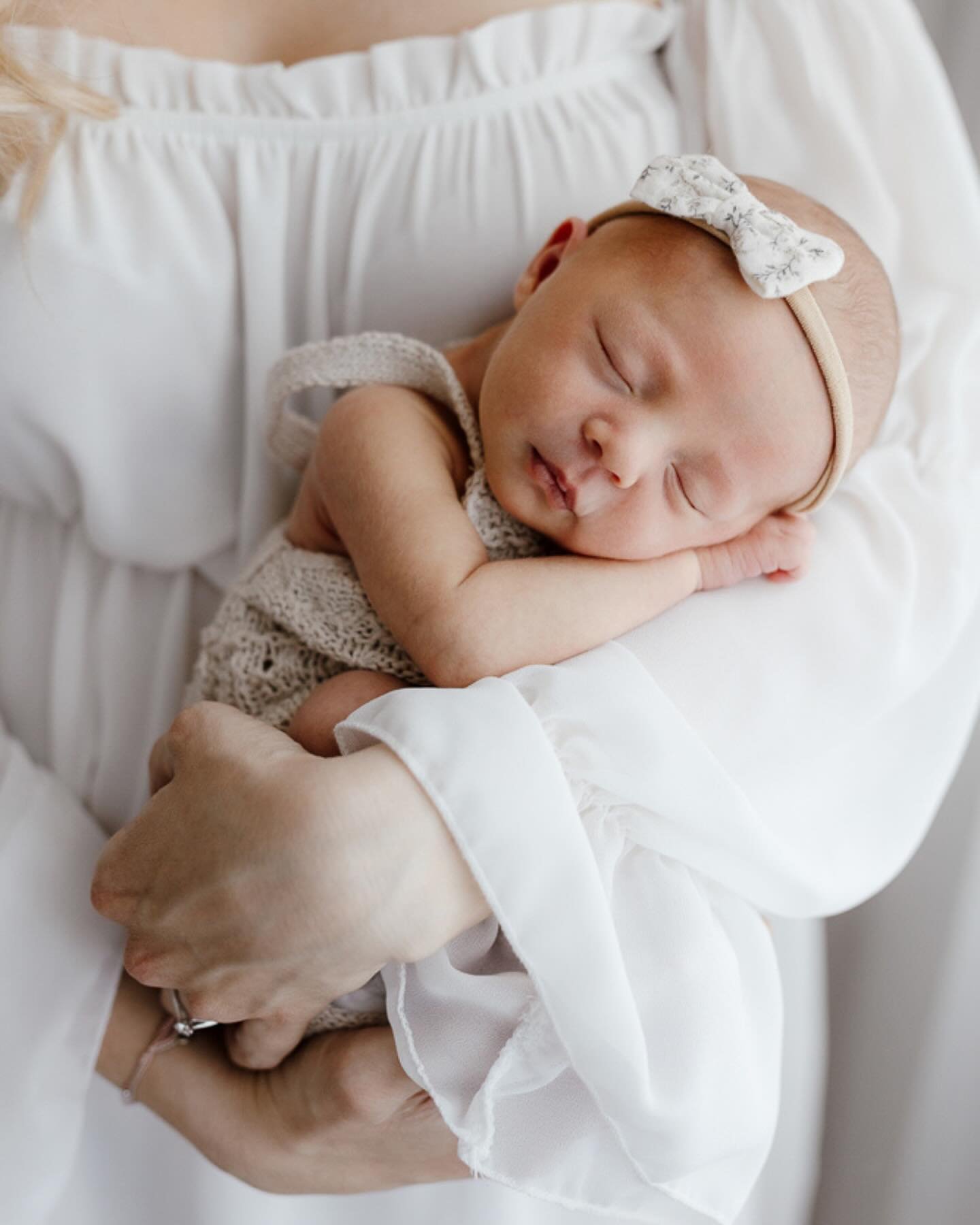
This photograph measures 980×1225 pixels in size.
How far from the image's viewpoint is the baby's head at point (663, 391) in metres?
0.86

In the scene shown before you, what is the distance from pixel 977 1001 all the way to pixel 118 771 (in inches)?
43.9

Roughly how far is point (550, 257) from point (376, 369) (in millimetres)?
194

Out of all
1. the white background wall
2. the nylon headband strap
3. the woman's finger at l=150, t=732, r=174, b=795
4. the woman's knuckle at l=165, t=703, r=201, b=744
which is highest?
the nylon headband strap

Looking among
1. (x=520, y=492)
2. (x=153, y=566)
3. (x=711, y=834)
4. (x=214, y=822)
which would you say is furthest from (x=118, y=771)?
(x=711, y=834)

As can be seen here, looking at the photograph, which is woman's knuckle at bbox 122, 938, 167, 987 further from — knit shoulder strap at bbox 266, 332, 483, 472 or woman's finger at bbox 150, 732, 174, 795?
knit shoulder strap at bbox 266, 332, 483, 472

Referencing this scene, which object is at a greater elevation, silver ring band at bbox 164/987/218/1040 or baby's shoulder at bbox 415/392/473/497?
baby's shoulder at bbox 415/392/473/497

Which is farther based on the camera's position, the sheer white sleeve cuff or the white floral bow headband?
the sheer white sleeve cuff

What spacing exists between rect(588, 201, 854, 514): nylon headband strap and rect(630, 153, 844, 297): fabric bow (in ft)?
0.05

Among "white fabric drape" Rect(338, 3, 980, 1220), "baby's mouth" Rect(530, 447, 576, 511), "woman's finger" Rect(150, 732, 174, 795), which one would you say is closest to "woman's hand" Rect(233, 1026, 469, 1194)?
"white fabric drape" Rect(338, 3, 980, 1220)

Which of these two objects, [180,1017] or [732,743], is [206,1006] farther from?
[732,743]

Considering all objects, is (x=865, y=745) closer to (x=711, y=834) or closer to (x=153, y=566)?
(x=711, y=834)

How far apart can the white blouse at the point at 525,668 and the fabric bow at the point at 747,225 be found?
0.18 metres

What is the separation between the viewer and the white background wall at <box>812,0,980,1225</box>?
1.39 metres

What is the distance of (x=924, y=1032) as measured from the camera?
1457mm
